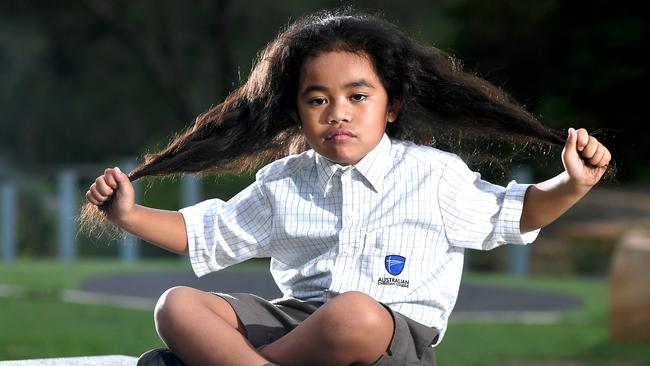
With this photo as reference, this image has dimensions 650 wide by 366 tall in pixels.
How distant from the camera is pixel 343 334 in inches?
104

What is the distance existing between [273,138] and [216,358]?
70 centimetres

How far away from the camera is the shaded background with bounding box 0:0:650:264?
16109mm

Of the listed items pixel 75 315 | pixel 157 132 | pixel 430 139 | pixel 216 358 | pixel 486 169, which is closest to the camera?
pixel 216 358

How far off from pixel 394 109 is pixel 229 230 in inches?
20.6

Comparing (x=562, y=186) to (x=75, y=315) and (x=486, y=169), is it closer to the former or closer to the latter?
(x=486, y=169)

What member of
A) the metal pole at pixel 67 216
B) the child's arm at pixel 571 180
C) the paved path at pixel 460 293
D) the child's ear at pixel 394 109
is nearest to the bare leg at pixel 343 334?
the child's arm at pixel 571 180

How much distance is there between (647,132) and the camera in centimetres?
1612

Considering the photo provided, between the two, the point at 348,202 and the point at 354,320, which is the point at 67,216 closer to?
the point at 348,202

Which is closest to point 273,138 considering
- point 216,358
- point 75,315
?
point 216,358

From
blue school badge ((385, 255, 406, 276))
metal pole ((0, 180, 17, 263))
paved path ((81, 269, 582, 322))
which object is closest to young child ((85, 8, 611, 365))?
blue school badge ((385, 255, 406, 276))

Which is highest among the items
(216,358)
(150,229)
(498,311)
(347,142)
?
(498,311)

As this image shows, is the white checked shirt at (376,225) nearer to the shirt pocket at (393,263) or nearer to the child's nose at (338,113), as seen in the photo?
the shirt pocket at (393,263)

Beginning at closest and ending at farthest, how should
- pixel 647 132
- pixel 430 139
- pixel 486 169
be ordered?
pixel 430 139, pixel 486 169, pixel 647 132

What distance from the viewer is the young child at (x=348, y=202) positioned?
110 inches
